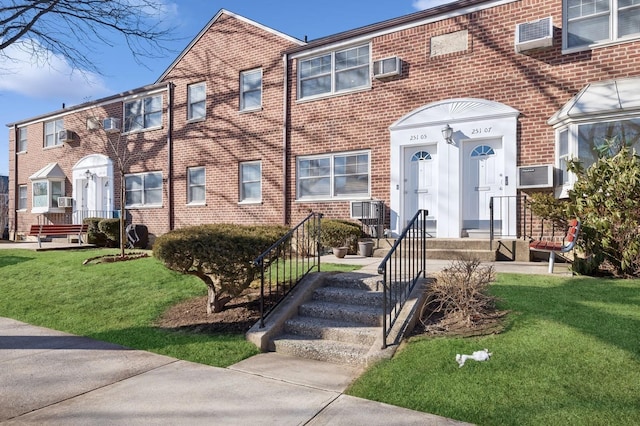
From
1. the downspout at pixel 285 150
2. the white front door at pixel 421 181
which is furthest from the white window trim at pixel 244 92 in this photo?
the white front door at pixel 421 181

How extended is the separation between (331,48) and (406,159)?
3.93 m

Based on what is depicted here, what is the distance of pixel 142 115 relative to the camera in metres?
16.1

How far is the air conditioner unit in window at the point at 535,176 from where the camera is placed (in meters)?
8.43

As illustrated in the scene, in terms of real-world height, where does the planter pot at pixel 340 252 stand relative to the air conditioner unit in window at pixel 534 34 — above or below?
below

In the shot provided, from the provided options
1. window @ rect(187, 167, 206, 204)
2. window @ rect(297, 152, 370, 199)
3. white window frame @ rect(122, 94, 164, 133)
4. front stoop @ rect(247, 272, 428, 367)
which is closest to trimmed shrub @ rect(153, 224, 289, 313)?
front stoop @ rect(247, 272, 428, 367)

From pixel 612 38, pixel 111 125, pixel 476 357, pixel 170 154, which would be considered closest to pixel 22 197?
pixel 111 125

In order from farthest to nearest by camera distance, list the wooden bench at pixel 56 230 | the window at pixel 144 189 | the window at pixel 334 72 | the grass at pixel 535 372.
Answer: the window at pixel 144 189, the wooden bench at pixel 56 230, the window at pixel 334 72, the grass at pixel 535 372

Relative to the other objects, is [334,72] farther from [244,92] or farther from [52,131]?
[52,131]

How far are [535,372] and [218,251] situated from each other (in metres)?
3.58

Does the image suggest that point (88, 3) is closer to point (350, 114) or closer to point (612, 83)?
point (350, 114)

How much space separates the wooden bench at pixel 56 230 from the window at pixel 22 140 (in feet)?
27.9

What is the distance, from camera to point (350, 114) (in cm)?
1118

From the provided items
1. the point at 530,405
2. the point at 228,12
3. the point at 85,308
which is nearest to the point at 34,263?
the point at 85,308

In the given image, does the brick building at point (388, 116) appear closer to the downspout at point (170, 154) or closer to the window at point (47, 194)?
the downspout at point (170, 154)
